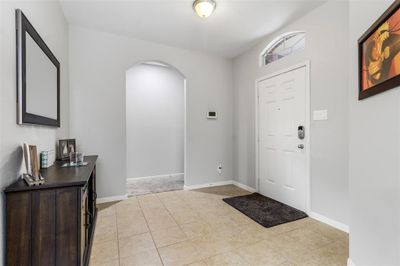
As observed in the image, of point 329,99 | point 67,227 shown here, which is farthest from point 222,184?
point 67,227

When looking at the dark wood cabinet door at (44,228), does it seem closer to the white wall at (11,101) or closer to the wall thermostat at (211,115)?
the white wall at (11,101)

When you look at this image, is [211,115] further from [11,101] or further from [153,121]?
[11,101]

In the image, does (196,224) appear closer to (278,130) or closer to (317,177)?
(317,177)

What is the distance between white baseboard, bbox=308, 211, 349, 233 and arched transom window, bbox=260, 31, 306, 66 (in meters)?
2.27

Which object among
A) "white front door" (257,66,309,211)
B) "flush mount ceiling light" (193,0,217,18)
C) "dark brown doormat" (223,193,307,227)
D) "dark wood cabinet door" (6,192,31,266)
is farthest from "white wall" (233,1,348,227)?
"dark wood cabinet door" (6,192,31,266)

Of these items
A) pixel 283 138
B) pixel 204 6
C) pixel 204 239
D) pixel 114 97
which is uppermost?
pixel 204 6

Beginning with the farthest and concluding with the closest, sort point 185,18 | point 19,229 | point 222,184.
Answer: point 222,184, point 185,18, point 19,229

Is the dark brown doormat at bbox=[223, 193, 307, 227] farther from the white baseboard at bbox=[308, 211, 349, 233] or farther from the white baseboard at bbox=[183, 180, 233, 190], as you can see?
the white baseboard at bbox=[183, 180, 233, 190]

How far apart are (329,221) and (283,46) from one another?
2566mm

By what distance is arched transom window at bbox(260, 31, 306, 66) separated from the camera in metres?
2.80

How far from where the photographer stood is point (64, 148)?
2449 mm

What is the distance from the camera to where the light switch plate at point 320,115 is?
2387 millimetres

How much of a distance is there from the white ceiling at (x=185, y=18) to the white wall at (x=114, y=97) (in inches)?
9.3

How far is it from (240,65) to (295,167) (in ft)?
7.40
